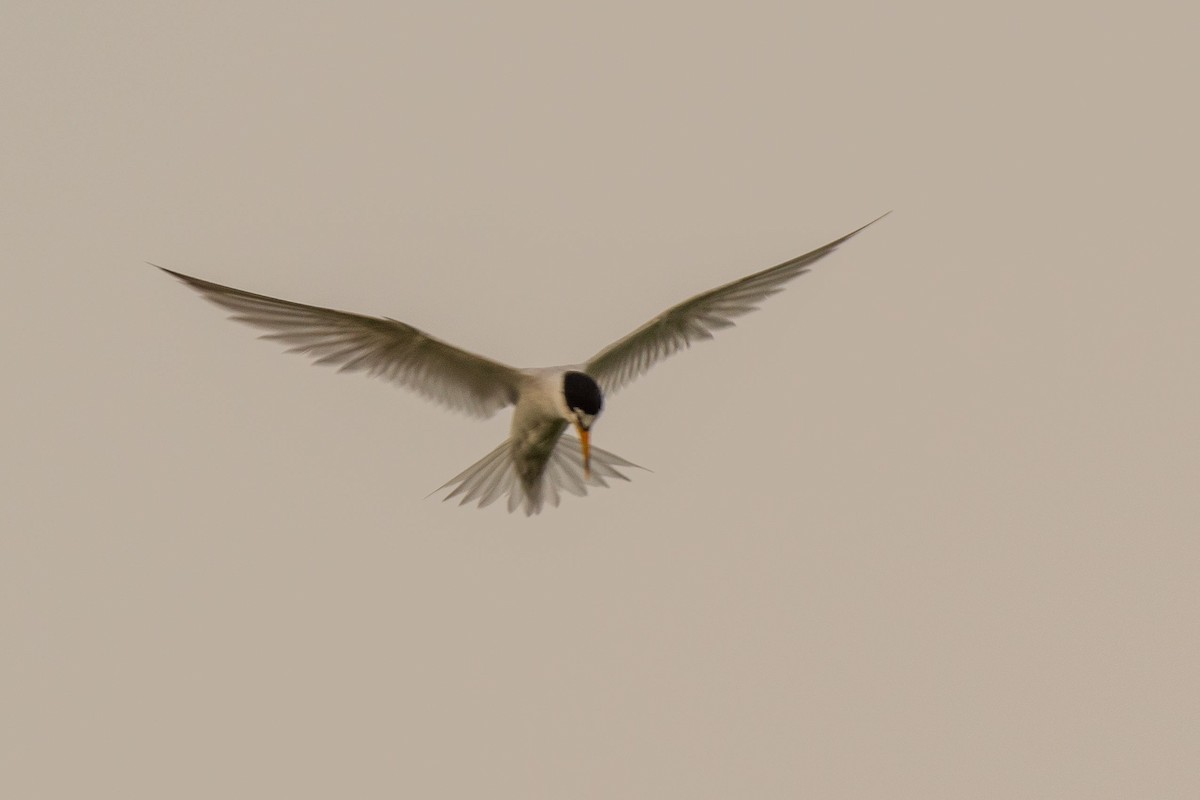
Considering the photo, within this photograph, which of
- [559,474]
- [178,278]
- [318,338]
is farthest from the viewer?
[559,474]

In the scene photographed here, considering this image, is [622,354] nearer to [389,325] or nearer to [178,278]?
[389,325]

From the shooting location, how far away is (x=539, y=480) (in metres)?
7.82

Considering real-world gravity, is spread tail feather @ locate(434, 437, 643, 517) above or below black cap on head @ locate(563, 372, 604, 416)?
below

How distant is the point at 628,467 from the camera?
7.77 metres

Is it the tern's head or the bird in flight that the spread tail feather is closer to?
the bird in flight

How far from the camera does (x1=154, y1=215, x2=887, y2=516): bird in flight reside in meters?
6.89

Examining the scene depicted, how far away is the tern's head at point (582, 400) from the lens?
683 centimetres

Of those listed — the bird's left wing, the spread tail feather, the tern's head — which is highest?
the bird's left wing

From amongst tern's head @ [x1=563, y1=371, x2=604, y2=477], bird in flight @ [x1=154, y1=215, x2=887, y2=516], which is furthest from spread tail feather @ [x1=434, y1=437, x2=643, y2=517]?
tern's head @ [x1=563, y1=371, x2=604, y2=477]

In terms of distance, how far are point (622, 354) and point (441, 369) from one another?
0.97 meters

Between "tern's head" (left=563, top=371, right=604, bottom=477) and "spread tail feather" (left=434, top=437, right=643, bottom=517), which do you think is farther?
"spread tail feather" (left=434, top=437, right=643, bottom=517)

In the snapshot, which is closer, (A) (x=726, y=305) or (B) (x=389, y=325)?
(B) (x=389, y=325)

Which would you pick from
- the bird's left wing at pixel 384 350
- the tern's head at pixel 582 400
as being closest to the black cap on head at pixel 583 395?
the tern's head at pixel 582 400

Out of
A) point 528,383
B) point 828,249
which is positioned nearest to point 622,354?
point 528,383
